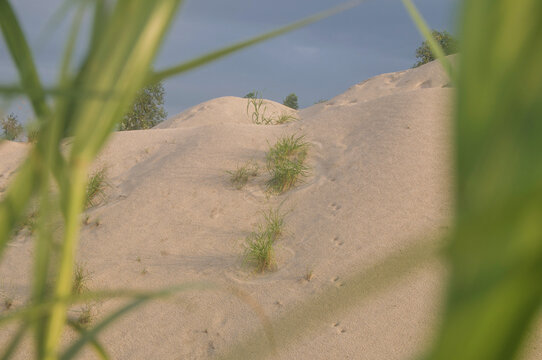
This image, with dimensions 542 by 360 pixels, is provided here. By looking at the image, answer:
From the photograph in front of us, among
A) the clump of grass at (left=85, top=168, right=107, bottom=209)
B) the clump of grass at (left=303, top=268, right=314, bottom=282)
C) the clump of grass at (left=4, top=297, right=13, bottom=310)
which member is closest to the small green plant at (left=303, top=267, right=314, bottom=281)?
the clump of grass at (left=303, top=268, right=314, bottom=282)

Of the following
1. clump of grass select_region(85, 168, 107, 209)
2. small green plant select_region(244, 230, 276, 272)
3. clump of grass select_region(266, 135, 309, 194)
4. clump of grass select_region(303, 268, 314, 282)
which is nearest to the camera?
clump of grass select_region(303, 268, 314, 282)

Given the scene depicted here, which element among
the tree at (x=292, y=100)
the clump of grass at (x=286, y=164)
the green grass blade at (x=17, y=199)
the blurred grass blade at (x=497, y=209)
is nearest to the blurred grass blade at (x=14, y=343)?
the green grass blade at (x=17, y=199)

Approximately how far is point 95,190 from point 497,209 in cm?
526

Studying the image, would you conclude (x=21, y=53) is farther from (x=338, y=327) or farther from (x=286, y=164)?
(x=286, y=164)

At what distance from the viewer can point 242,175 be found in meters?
4.65

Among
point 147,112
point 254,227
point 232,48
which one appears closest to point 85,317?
point 254,227

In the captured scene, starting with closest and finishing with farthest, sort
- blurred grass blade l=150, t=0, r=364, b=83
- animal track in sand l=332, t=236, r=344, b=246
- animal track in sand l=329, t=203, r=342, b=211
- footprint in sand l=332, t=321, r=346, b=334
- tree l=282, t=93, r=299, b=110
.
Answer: blurred grass blade l=150, t=0, r=364, b=83 → footprint in sand l=332, t=321, r=346, b=334 → animal track in sand l=332, t=236, r=344, b=246 → animal track in sand l=329, t=203, r=342, b=211 → tree l=282, t=93, r=299, b=110

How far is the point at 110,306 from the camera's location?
3.33m

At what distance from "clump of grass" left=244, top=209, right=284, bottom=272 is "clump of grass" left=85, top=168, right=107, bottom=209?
7.04 ft

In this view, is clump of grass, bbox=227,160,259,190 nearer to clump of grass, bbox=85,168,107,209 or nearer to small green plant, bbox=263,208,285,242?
small green plant, bbox=263,208,285,242

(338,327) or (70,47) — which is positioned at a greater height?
(70,47)

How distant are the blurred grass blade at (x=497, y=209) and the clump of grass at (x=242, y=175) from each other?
14.4 feet

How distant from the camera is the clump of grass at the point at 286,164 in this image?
4445 millimetres

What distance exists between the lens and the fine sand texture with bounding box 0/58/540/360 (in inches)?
109
